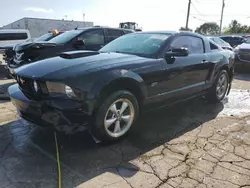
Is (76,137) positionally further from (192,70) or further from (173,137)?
(192,70)

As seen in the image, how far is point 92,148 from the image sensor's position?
3209mm

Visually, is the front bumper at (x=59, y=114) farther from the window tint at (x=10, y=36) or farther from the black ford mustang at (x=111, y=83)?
the window tint at (x=10, y=36)

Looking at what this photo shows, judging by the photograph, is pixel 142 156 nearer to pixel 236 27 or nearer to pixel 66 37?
pixel 66 37

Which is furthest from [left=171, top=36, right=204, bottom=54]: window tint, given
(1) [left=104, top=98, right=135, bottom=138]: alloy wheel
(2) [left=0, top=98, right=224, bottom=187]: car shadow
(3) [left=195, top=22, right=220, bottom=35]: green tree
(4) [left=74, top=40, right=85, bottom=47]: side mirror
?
(3) [left=195, top=22, right=220, bottom=35]: green tree

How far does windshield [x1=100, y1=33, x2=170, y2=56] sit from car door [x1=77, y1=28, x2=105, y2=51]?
2727 mm

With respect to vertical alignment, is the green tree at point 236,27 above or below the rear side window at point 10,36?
above

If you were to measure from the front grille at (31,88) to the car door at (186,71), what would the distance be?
1764mm

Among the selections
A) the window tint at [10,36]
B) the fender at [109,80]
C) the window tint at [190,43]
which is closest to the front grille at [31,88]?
the fender at [109,80]

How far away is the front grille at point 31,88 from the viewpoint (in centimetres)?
291

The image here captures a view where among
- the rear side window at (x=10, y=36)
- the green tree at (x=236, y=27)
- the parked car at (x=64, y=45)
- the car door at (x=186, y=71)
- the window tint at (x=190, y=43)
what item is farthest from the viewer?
the green tree at (x=236, y=27)

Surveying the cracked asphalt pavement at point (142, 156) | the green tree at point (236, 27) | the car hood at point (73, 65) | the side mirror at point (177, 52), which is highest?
the green tree at point (236, 27)

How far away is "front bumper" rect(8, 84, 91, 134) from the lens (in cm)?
277

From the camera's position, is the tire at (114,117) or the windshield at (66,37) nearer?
the tire at (114,117)

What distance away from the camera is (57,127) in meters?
2.86
